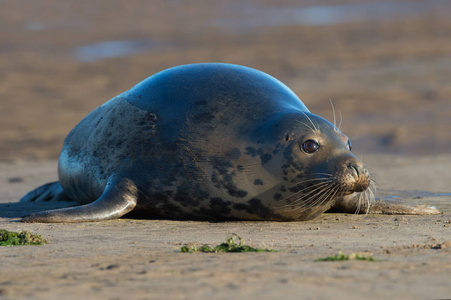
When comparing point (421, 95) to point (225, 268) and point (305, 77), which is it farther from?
point (225, 268)

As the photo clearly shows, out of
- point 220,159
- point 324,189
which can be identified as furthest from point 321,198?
point 220,159

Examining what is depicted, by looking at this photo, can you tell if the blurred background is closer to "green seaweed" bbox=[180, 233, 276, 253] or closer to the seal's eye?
the seal's eye

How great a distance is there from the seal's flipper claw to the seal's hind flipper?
11.3 ft

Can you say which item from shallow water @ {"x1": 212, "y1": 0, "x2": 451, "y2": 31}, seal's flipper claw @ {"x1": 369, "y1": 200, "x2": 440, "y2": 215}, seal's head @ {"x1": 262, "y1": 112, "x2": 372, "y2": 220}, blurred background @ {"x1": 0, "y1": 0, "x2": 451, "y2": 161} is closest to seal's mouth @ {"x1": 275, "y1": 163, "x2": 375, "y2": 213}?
seal's head @ {"x1": 262, "y1": 112, "x2": 372, "y2": 220}

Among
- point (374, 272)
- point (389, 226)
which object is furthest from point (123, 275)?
point (389, 226)

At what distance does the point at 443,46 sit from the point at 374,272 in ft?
71.2

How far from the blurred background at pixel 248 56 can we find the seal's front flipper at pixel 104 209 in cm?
814

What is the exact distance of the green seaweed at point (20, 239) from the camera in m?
4.98

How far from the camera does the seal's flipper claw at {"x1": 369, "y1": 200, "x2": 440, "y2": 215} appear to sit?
6918mm

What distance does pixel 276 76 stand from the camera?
70.1 ft

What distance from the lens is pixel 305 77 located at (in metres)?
21.3

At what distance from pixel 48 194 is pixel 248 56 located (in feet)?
54.1

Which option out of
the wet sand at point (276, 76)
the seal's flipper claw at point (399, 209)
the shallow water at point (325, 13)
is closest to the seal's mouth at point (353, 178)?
the wet sand at point (276, 76)

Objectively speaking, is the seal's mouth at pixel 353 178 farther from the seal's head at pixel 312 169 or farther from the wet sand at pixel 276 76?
the wet sand at pixel 276 76
